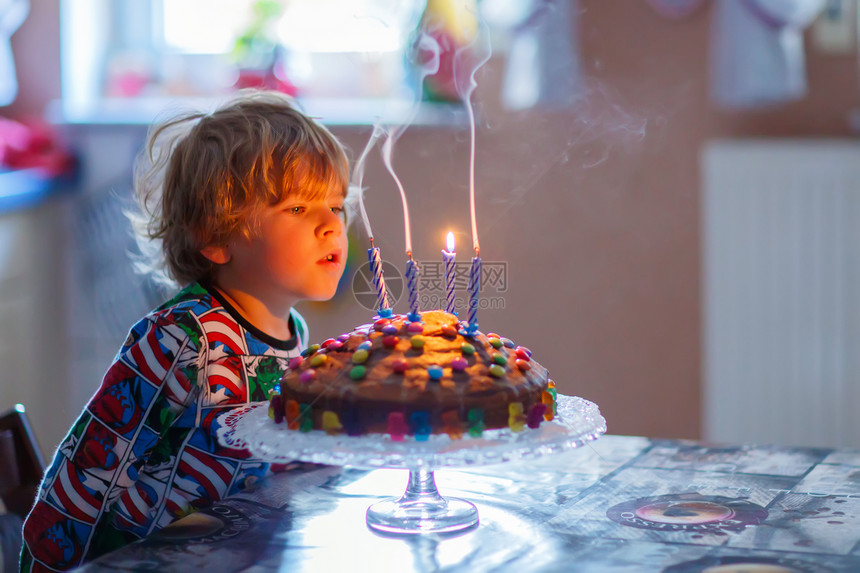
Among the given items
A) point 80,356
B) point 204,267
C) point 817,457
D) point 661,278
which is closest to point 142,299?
point 80,356

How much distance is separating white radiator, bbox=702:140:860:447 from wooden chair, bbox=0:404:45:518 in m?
1.67

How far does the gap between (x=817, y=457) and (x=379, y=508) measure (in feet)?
1.79

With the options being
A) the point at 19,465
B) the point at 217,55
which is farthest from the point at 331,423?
the point at 217,55

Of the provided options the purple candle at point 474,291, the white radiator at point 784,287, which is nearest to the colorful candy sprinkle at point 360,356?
the purple candle at point 474,291

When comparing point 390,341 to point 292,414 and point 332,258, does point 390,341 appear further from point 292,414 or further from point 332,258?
point 332,258

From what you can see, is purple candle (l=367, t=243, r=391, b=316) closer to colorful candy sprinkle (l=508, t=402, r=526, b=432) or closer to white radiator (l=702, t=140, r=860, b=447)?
colorful candy sprinkle (l=508, t=402, r=526, b=432)

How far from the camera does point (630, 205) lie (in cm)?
250

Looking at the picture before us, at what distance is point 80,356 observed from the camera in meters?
2.91

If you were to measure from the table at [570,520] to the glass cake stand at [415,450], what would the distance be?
0.03 m

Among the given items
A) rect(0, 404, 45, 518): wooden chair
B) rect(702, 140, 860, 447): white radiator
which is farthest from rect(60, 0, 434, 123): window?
rect(0, 404, 45, 518): wooden chair

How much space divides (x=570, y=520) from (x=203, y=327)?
0.48m

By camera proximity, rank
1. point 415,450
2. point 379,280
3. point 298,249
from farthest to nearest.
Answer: point 298,249
point 379,280
point 415,450

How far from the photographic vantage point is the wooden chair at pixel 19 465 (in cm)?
125

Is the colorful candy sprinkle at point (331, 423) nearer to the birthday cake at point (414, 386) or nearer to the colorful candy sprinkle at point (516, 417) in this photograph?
the birthday cake at point (414, 386)
